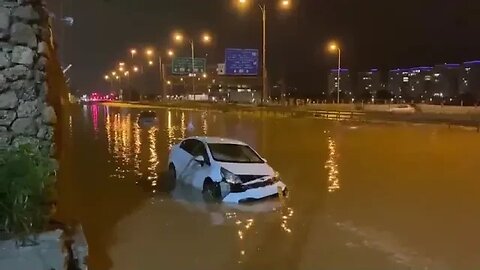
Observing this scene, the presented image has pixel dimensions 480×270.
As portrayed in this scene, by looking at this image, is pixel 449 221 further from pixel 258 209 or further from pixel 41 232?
pixel 41 232

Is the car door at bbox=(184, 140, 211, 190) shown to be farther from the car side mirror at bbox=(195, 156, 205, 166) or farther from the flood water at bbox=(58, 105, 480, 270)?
the flood water at bbox=(58, 105, 480, 270)

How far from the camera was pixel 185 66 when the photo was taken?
9631 centimetres

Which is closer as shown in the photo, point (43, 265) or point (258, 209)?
point (43, 265)

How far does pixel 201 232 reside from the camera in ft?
40.9

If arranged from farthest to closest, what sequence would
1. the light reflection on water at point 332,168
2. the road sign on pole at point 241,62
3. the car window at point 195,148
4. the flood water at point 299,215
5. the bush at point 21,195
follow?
the road sign on pole at point 241,62 < the light reflection on water at point 332,168 < the car window at point 195,148 < the flood water at point 299,215 < the bush at point 21,195

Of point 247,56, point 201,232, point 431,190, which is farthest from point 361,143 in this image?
point 247,56

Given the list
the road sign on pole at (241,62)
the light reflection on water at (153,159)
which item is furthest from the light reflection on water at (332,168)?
the road sign on pole at (241,62)

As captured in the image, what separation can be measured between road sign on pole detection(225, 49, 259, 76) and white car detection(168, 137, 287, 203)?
62.8 meters

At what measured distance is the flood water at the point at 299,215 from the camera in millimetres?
10531

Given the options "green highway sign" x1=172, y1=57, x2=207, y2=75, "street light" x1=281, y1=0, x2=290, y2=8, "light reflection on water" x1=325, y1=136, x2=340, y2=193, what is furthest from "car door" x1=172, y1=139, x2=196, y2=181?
"green highway sign" x1=172, y1=57, x2=207, y2=75

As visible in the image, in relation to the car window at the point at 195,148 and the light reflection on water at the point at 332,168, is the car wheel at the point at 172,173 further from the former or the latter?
the light reflection on water at the point at 332,168

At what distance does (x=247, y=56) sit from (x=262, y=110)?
19.1m

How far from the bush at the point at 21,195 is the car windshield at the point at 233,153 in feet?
31.8

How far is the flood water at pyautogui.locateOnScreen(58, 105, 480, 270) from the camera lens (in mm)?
10531
